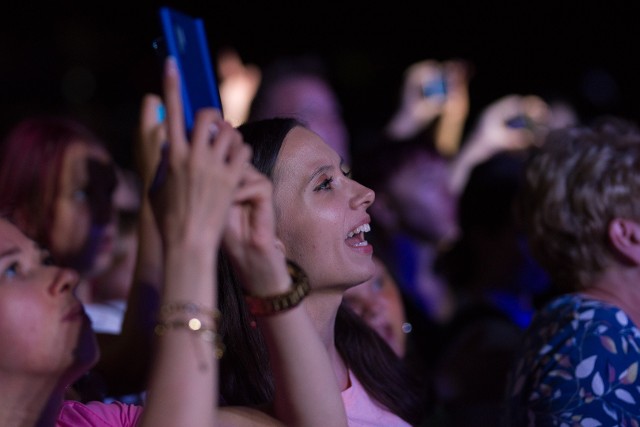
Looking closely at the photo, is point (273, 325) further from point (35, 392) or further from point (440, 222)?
point (440, 222)

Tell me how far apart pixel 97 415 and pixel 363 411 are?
2.02 feet

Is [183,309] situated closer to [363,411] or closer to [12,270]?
[12,270]

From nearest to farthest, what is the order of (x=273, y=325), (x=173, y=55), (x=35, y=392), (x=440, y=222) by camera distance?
(x=173, y=55) → (x=273, y=325) → (x=35, y=392) → (x=440, y=222)

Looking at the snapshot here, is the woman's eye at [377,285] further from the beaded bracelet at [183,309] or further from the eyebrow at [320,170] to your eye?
the beaded bracelet at [183,309]

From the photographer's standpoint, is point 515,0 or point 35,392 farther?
point 515,0

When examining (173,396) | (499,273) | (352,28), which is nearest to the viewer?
(173,396)

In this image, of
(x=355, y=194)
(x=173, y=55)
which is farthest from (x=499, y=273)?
(x=173, y=55)

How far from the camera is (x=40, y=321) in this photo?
157 centimetres

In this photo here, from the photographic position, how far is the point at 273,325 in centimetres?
148

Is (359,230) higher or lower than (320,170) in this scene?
lower

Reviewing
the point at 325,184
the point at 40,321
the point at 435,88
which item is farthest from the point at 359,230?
the point at 435,88

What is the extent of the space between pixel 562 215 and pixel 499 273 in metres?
0.94

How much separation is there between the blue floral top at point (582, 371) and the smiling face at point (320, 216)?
53 cm

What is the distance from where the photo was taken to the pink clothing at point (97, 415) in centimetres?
174
